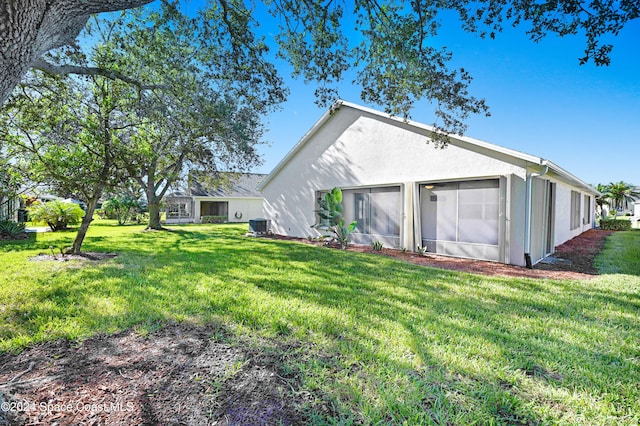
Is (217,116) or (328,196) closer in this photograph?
(217,116)

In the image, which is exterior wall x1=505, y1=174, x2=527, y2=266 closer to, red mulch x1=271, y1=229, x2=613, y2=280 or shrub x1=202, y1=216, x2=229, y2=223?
red mulch x1=271, y1=229, x2=613, y2=280

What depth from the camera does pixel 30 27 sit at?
224 centimetres

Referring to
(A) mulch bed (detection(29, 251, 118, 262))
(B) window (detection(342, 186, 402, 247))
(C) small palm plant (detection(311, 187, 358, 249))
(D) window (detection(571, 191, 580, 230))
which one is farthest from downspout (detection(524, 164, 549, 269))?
(A) mulch bed (detection(29, 251, 118, 262))

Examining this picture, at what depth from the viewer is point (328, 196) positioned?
39.7 ft

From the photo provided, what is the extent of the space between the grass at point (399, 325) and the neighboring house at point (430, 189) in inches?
98.6

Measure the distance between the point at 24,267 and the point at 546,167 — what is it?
13.5m

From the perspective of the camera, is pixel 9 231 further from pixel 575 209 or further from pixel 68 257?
pixel 575 209

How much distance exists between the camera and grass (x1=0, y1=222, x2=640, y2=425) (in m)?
2.30

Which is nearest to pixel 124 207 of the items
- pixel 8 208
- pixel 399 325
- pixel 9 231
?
pixel 8 208

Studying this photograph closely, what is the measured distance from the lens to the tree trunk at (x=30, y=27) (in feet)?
6.82

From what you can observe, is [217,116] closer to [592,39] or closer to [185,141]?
[185,141]

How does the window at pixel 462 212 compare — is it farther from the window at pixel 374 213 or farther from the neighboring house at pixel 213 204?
the neighboring house at pixel 213 204

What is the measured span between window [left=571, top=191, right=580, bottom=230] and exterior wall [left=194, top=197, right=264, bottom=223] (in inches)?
987

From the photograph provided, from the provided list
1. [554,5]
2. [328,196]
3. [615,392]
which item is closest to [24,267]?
[328,196]
